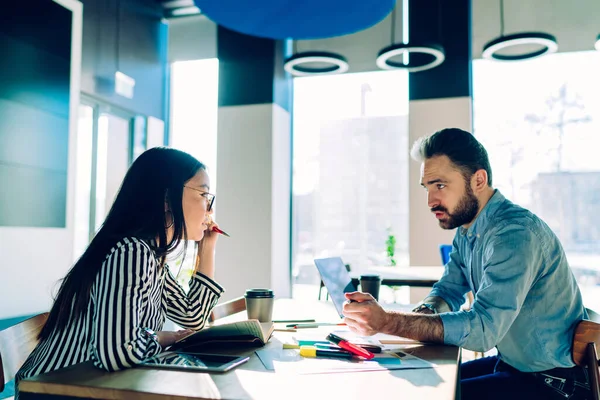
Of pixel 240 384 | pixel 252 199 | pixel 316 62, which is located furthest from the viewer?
pixel 252 199

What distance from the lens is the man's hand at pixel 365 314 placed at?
53.4 inches

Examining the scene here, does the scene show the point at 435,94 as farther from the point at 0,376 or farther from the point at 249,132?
the point at 0,376

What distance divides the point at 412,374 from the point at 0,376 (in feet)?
→ 3.14

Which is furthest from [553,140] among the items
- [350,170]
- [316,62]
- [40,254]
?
[40,254]

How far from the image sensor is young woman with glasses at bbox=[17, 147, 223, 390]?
3.71ft

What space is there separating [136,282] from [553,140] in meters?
5.50

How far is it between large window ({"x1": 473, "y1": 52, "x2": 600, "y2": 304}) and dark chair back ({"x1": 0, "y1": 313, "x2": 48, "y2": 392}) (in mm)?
5197

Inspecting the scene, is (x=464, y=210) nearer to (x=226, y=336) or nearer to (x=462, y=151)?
(x=462, y=151)

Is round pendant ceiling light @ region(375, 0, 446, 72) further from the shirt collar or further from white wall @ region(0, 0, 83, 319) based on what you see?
white wall @ region(0, 0, 83, 319)

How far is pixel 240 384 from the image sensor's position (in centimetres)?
97

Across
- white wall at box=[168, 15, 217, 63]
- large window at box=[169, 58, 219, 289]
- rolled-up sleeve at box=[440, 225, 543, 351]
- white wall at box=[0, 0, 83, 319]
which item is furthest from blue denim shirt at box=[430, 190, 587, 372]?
white wall at box=[168, 15, 217, 63]

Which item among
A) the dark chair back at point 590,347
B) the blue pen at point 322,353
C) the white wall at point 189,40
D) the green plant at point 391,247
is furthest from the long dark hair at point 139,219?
the white wall at point 189,40

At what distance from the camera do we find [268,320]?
5.54 ft

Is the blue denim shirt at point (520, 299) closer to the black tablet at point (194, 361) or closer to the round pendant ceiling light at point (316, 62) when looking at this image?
the black tablet at point (194, 361)
